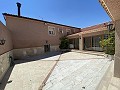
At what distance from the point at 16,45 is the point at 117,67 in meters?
12.8

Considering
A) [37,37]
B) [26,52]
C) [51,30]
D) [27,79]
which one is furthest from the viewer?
[51,30]

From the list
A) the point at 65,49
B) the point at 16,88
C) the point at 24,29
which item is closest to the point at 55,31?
the point at 65,49

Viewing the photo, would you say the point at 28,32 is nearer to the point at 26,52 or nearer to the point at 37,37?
the point at 37,37

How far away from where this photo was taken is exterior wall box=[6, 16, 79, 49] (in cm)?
1259

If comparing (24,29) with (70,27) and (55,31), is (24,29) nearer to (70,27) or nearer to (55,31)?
(55,31)

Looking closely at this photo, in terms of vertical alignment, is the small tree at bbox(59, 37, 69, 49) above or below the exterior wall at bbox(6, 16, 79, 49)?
below

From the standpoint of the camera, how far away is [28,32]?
1405cm

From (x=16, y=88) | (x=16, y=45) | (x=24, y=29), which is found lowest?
(x=16, y=88)

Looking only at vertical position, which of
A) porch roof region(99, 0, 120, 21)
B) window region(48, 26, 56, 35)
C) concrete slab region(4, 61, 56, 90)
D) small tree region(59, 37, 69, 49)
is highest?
window region(48, 26, 56, 35)

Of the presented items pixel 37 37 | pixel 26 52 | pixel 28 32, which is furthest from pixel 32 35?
pixel 26 52

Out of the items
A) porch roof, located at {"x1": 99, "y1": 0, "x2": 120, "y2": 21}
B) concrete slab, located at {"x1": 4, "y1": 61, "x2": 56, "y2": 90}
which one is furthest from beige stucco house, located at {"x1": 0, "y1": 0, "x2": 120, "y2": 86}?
porch roof, located at {"x1": 99, "y1": 0, "x2": 120, "y2": 21}

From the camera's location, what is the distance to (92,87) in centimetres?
387

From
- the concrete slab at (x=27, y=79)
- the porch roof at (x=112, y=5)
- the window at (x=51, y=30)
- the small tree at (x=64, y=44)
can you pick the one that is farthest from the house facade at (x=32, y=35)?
the porch roof at (x=112, y=5)

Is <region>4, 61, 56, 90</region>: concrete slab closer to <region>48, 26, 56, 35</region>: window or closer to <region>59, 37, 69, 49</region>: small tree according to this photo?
<region>48, 26, 56, 35</region>: window
